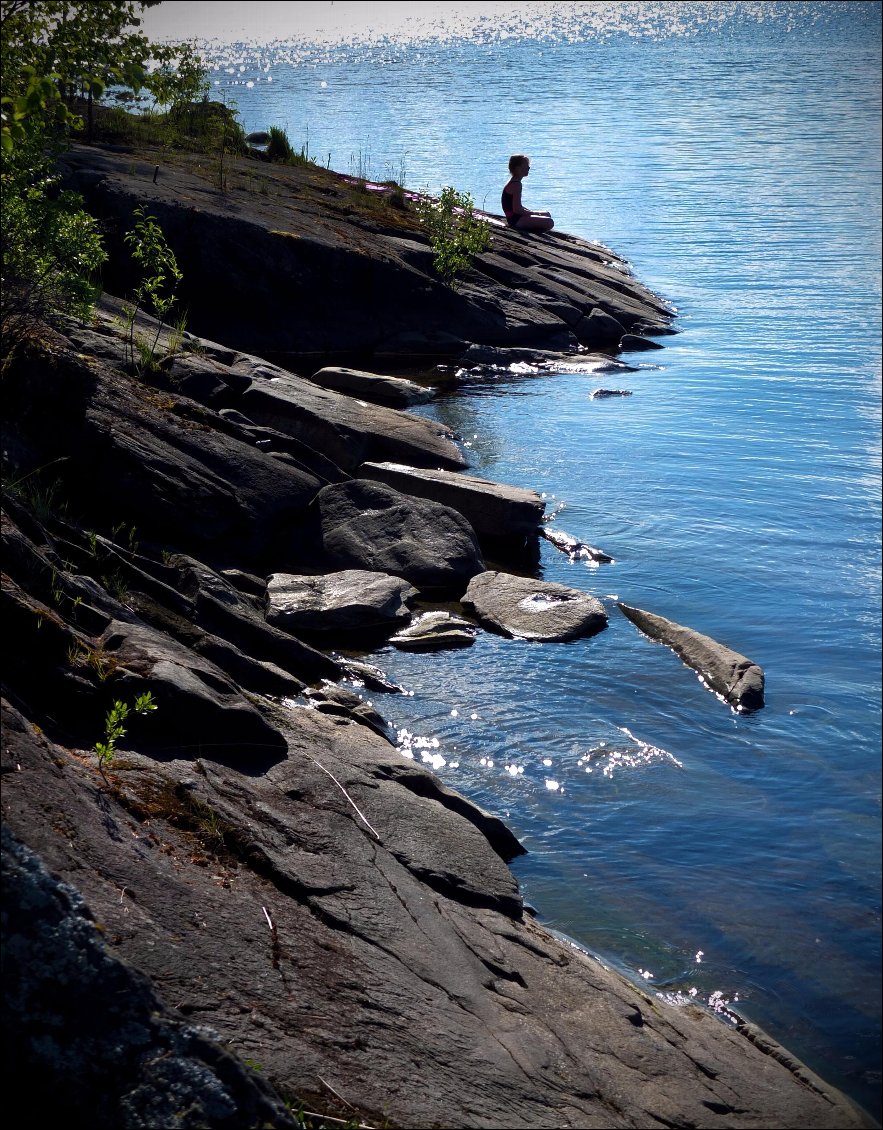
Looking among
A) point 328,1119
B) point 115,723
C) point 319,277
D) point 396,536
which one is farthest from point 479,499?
point 328,1119

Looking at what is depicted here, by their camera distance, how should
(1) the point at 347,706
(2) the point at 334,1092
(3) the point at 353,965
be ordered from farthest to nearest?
(1) the point at 347,706 < (3) the point at 353,965 < (2) the point at 334,1092

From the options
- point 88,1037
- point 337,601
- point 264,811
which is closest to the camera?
point 88,1037

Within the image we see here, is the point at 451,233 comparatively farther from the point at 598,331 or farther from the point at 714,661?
the point at 714,661

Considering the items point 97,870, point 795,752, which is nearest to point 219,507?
point 795,752

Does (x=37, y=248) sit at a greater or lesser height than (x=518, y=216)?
lesser

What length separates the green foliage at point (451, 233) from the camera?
952 inches

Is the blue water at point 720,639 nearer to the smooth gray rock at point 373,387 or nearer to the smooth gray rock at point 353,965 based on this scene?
the smooth gray rock at point 373,387

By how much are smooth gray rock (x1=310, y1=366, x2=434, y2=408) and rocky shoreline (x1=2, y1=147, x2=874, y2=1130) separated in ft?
12.8

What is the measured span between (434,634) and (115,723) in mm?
5852

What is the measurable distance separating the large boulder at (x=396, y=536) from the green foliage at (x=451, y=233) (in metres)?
11.9

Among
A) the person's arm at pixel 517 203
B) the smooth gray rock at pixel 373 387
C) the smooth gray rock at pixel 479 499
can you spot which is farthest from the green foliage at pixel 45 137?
the person's arm at pixel 517 203

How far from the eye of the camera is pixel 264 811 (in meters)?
6.39

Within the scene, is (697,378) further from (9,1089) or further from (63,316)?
(9,1089)

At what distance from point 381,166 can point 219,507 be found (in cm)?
3640
